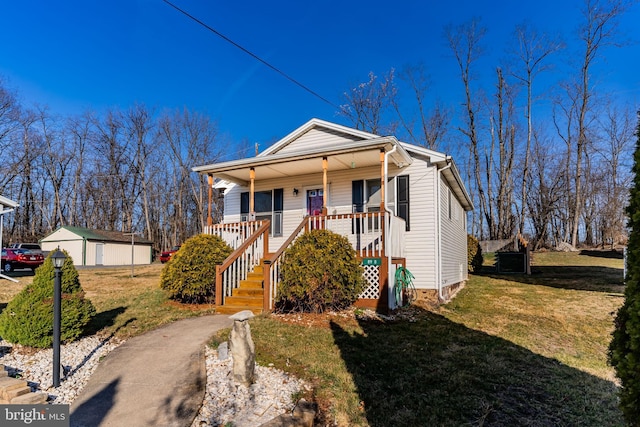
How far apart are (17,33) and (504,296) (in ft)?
64.8

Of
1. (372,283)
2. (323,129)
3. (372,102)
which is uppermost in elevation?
(372,102)

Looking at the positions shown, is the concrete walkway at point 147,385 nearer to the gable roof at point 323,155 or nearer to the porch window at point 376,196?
the gable roof at point 323,155

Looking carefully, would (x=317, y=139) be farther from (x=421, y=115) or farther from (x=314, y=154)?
(x=421, y=115)

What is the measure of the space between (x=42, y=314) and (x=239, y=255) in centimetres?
386

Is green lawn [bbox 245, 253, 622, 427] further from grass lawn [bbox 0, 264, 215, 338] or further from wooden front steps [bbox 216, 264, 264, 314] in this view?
grass lawn [bbox 0, 264, 215, 338]

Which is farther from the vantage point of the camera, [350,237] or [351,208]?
[351,208]

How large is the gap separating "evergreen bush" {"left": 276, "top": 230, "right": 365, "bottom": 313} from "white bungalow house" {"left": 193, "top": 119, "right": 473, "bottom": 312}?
0.53 metres

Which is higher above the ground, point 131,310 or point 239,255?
point 239,255

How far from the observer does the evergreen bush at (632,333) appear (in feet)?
6.41

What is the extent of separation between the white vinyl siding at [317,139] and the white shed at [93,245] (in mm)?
20160

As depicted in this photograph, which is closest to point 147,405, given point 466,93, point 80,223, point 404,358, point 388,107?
point 404,358

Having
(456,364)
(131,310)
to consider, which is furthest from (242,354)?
(131,310)

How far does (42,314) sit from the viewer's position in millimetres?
5199

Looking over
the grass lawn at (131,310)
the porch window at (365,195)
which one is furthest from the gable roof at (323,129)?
the grass lawn at (131,310)
